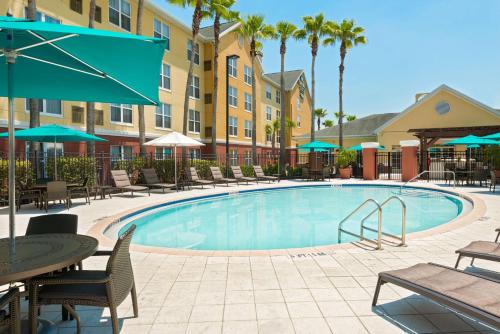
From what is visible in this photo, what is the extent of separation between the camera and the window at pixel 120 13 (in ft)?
65.6

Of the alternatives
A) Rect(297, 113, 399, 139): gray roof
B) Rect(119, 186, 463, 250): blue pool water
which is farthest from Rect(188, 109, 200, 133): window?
Rect(297, 113, 399, 139): gray roof

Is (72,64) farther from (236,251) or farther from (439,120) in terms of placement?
(439,120)

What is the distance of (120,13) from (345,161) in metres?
17.3

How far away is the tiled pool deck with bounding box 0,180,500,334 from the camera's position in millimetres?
3277

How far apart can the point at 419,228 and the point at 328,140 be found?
2746cm

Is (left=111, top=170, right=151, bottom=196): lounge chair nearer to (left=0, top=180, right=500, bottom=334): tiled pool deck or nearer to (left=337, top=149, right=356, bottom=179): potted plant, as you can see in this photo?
(left=0, top=180, right=500, bottom=334): tiled pool deck

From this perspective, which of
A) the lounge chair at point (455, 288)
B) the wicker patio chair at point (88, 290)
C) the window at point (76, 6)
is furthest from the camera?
the window at point (76, 6)

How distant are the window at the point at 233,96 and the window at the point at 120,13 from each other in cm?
1189

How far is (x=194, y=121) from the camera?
28.1m

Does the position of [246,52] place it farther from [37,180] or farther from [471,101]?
[37,180]

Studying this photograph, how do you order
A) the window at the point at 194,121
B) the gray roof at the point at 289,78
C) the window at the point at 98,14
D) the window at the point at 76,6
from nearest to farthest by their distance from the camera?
1. the window at the point at 76,6
2. the window at the point at 98,14
3. the window at the point at 194,121
4. the gray roof at the point at 289,78

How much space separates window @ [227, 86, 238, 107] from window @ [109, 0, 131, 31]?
39.0 ft

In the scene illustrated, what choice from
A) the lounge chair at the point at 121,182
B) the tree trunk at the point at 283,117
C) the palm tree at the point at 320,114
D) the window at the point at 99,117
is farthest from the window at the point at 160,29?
the palm tree at the point at 320,114

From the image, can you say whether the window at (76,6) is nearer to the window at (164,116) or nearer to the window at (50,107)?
the window at (50,107)
